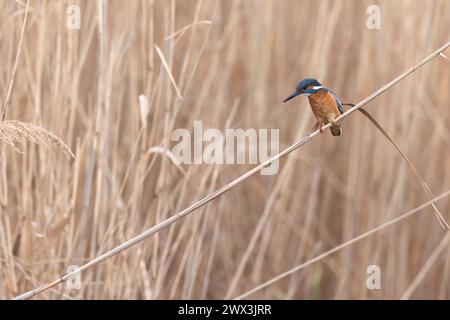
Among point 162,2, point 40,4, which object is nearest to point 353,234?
point 162,2

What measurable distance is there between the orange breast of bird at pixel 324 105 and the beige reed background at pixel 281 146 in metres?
0.37

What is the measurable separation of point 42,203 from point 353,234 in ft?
2.68

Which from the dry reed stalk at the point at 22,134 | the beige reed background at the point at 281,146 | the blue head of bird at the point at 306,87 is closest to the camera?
the dry reed stalk at the point at 22,134

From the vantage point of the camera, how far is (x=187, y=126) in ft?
5.85

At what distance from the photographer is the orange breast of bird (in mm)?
1134

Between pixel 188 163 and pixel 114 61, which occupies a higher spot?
pixel 114 61

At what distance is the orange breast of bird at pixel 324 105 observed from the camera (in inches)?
44.6

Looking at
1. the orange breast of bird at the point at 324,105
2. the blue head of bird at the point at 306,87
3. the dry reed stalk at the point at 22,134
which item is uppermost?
the blue head of bird at the point at 306,87

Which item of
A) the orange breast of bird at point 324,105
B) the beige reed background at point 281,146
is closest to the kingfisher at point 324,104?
the orange breast of bird at point 324,105

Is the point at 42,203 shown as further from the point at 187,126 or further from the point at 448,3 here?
the point at 448,3

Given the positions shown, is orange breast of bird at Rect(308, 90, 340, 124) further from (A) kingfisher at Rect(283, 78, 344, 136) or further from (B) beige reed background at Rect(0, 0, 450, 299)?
(B) beige reed background at Rect(0, 0, 450, 299)

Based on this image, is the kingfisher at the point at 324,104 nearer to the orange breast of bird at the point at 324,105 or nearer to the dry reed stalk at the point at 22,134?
the orange breast of bird at the point at 324,105

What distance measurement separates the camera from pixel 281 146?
193 cm

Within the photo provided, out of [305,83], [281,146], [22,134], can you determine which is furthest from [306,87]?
[281,146]
